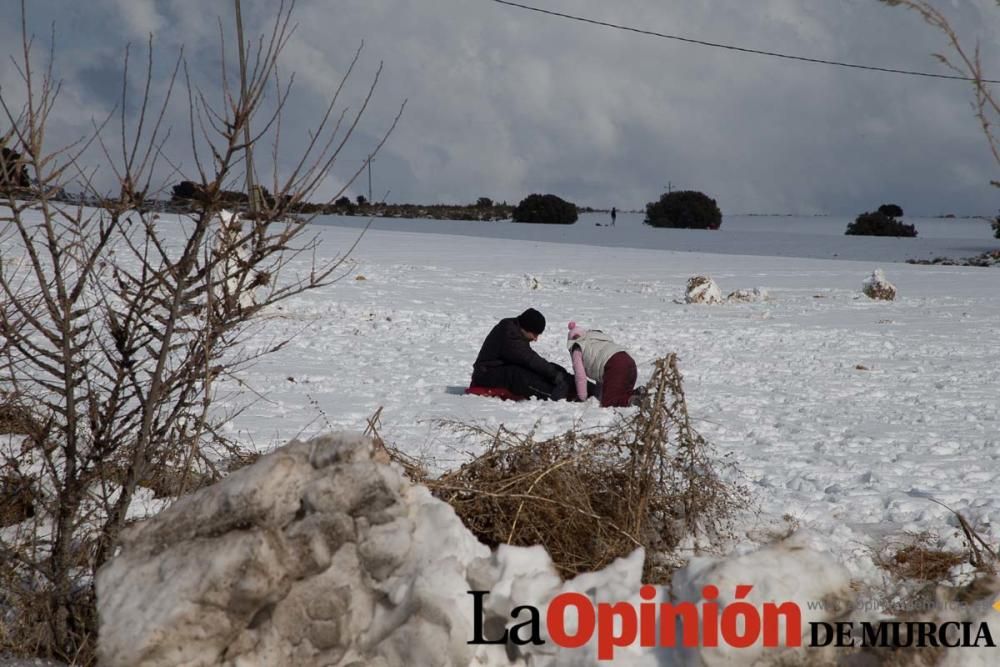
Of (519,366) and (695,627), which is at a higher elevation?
(695,627)

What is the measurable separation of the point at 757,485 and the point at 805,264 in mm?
24831

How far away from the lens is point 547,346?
13258 mm

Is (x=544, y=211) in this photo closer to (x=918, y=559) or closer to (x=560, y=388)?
(x=560, y=388)

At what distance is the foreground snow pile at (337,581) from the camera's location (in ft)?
8.33

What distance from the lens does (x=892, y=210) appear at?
5809cm

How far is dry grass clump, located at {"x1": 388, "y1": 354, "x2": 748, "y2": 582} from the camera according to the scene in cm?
429

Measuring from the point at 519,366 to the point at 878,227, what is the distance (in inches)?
1905

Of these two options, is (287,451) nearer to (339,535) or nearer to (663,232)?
(339,535)

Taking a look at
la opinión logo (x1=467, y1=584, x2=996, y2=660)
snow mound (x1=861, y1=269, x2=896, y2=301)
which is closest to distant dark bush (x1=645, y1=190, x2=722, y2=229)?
snow mound (x1=861, y1=269, x2=896, y2=301)

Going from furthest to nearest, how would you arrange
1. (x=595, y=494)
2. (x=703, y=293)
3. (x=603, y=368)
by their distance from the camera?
1. (x=703, y=293)
2. (x=603, y=368)
3. (x=595, y=494)

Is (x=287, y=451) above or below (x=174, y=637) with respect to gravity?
above

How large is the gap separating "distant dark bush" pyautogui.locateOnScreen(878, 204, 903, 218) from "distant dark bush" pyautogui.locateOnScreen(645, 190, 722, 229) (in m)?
10.3

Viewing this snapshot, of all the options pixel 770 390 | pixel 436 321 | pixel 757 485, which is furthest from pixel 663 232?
pixel 757 485

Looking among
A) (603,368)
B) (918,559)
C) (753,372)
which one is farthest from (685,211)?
(918,559)
